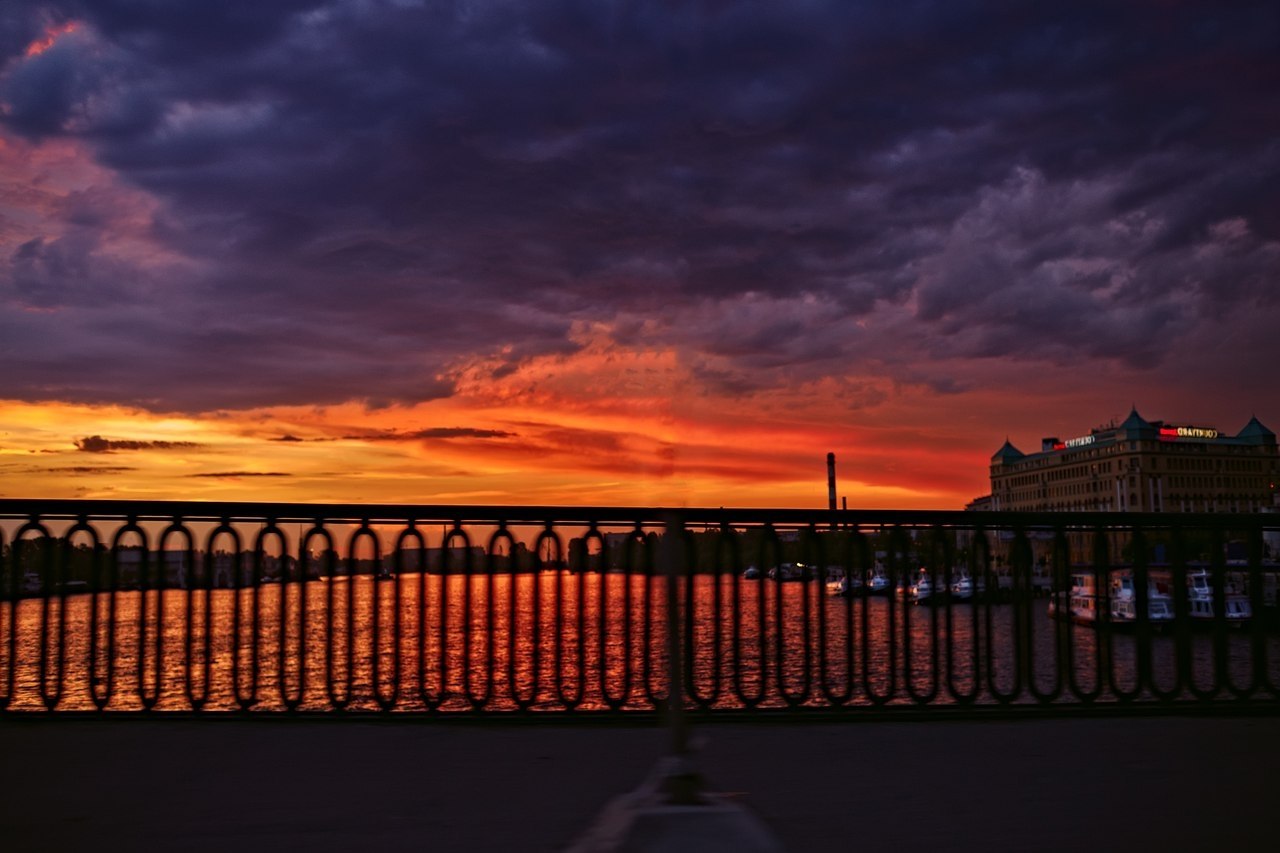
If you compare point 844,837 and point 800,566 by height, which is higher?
point 800,566

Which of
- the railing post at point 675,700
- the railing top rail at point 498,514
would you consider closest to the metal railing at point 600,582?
the railing top rail at point 498,514

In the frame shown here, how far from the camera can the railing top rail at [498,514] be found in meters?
6.24

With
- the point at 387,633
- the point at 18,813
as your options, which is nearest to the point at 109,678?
the point at 18,813

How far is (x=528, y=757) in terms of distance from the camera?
5.16 metres

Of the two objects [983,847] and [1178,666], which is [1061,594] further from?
[983,847]

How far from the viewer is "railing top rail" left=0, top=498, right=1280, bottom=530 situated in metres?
6.24

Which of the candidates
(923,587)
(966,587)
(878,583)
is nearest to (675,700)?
(966,587)

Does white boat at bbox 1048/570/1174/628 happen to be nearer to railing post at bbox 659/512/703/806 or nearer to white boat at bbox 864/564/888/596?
white boat at bbox 864/564/888/596

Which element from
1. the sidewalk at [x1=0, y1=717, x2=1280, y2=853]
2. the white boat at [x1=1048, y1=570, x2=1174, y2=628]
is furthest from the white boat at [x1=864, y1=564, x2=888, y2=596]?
the sidewalk at [x1=0, y1=717, x2=1280, y2=853]

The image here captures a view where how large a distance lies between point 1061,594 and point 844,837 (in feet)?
11.9

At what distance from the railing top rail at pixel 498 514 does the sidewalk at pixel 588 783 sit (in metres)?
1.18

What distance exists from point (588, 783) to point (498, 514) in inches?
84.9

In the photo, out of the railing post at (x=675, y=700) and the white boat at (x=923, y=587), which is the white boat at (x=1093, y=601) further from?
the railing post at (x=675, y=700)

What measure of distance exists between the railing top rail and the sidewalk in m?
1.18
